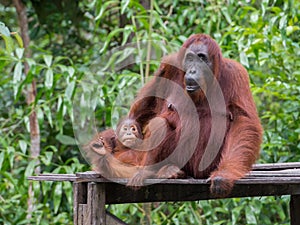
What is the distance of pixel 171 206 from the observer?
17.4 feet

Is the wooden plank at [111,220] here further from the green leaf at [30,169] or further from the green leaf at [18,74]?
the green leaf at [18,74]

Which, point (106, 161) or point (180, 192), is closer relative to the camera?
point (106, 161)

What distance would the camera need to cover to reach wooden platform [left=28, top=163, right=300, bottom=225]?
119 inches

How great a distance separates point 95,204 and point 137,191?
33 cm

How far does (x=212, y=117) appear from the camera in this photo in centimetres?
337

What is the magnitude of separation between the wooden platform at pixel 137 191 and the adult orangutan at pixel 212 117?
0.13 meters

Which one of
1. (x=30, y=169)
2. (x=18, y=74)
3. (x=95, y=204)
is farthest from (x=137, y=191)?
(x=18, y=74)

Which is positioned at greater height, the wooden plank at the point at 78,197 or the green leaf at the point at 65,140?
the green leaf at the point at 65,140

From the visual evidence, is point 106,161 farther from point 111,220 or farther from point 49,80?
point 49,80

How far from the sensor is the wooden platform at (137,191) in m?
3.02

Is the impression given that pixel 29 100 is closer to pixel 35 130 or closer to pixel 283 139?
pixel 35 130

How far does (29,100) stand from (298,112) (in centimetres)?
253

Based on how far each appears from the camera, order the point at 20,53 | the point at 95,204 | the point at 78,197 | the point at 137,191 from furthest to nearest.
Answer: the point at 20,53, the point at 137,191, the point at 78,197, the point at 95,204

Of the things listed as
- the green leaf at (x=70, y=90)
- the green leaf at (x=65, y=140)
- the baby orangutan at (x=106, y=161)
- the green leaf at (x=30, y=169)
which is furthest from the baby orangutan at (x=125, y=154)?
the green leaf at (x=65, y=140)
